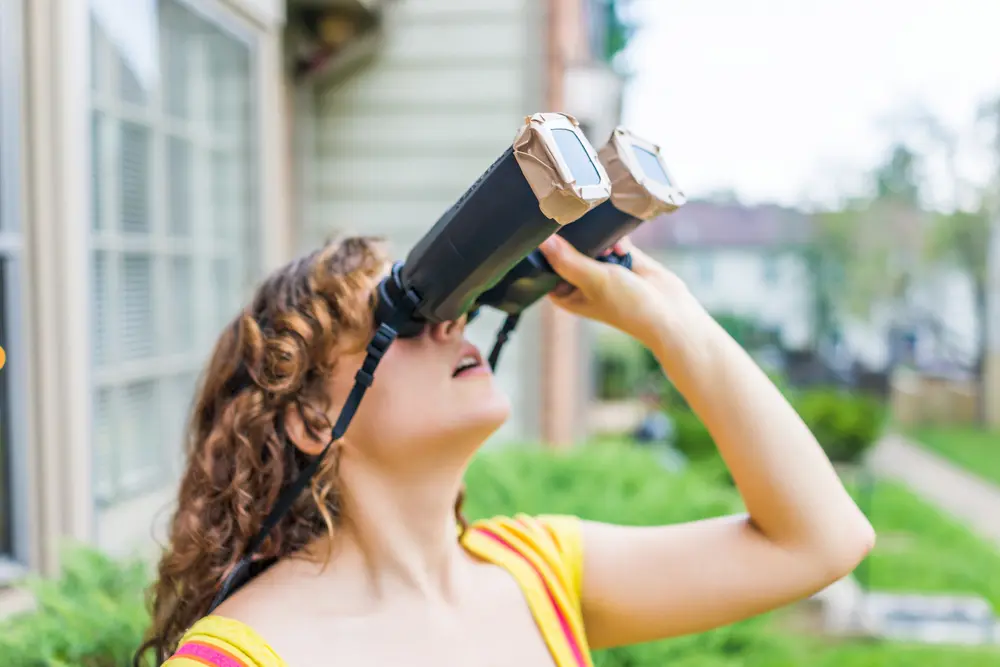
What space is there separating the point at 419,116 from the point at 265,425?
3537 mm

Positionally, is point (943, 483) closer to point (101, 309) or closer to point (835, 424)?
point (835, 424)

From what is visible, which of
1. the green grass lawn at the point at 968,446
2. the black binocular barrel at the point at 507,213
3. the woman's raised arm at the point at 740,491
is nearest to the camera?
the black binocular barrel at the point at 507,213

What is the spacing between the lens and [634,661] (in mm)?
2242

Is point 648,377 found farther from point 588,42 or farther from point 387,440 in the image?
point 387,440

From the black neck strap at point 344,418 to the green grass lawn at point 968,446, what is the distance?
34.4ft

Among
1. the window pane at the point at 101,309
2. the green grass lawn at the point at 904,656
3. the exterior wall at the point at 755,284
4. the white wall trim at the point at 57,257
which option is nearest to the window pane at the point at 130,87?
the white wall trim at the point at 57,257

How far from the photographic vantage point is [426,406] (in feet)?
3.65

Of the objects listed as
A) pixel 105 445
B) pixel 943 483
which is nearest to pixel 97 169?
pixel 105 445

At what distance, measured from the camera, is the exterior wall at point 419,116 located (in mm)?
4465

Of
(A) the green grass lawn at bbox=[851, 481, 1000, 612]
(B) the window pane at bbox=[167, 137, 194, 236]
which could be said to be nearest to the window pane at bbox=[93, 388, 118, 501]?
(B) the window pane at bbox=[167, 137, 194, 236]

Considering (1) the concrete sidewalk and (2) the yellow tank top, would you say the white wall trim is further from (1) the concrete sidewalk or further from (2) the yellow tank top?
(1) the concrete sidewalk

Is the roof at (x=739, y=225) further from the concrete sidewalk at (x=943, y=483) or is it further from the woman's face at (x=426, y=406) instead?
the woman's face at (x=426, y=406)

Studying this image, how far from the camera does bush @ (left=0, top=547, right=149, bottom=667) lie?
4.96 ft

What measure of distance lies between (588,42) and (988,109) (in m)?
7.53
